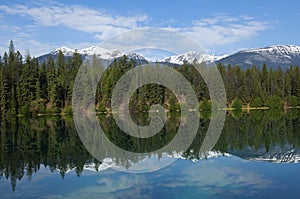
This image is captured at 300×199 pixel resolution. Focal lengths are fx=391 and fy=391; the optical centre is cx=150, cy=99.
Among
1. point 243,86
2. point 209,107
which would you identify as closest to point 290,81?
point 243,86

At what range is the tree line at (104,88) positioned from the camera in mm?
75000

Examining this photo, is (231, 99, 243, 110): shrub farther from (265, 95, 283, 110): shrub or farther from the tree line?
(265, 95, 283, 110): shrub

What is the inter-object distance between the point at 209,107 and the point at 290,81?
28295 millimetres

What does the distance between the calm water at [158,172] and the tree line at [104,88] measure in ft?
159

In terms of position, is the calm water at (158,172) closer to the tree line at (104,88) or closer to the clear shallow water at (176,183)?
the clear shallow water at (176,183)

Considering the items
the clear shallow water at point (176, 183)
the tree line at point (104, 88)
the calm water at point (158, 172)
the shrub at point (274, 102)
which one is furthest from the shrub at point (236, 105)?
the clear shallow water at point (176, 183)

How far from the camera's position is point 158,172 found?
17953 mm

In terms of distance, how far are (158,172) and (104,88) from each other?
5978 centimetres

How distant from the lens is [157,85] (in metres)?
84.4

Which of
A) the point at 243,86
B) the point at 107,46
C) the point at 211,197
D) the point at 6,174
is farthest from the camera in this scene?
the point at 243,86

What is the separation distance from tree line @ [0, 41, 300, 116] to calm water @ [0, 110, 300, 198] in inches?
1911

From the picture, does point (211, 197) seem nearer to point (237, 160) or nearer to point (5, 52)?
point (237, 160)

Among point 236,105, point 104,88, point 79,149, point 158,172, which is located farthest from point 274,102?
point 158,172

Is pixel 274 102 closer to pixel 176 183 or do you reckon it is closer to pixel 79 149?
pixel 79 149
